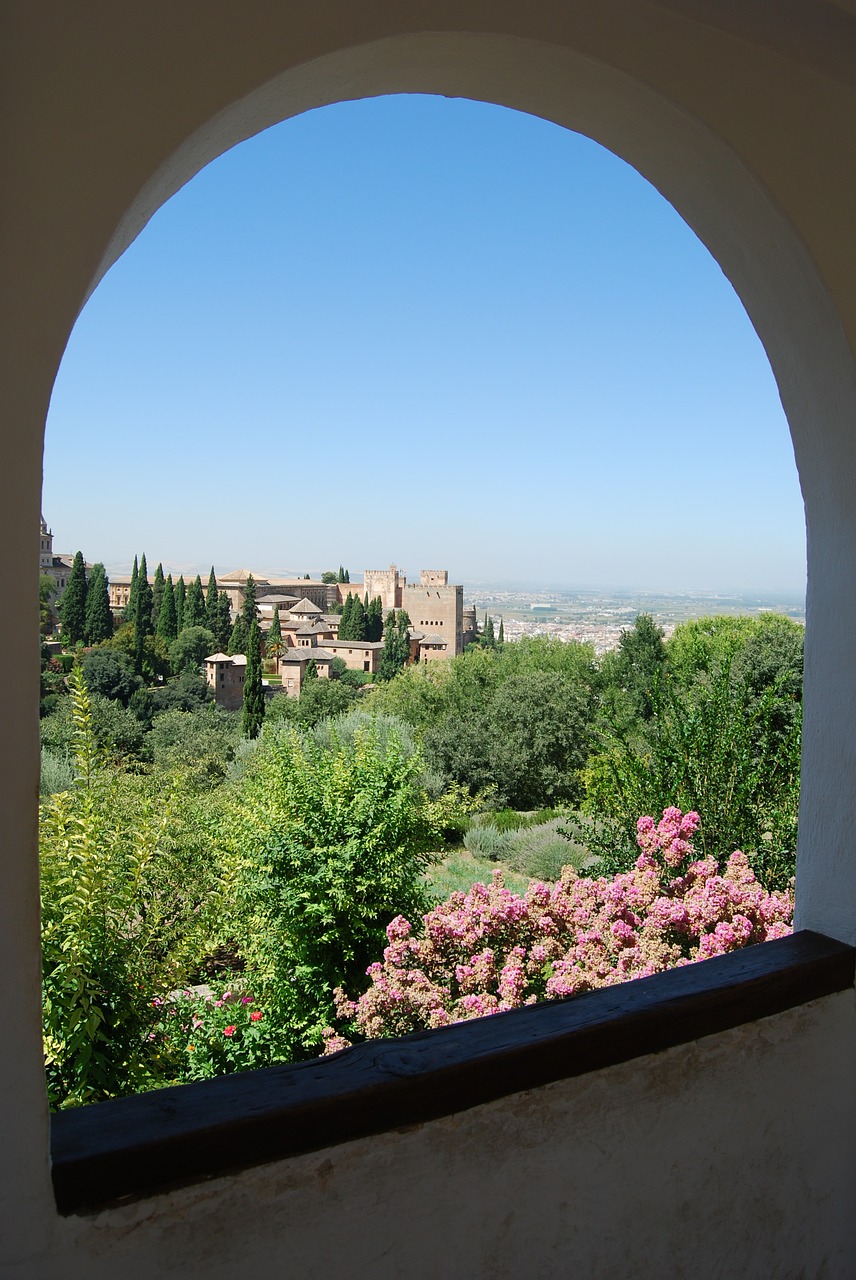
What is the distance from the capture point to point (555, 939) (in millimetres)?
2977

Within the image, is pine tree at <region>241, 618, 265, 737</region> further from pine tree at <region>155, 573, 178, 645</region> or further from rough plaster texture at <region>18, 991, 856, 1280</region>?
rough plaster texture at <region>18, 991, 856, 1280</region>

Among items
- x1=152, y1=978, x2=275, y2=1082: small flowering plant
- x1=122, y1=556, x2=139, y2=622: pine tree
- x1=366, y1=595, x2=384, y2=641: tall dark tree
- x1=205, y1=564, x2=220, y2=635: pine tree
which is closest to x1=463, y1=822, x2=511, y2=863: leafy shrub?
x1=152, y1=978, x2=275, y2=1082: small flowering plant

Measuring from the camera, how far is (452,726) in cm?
1856

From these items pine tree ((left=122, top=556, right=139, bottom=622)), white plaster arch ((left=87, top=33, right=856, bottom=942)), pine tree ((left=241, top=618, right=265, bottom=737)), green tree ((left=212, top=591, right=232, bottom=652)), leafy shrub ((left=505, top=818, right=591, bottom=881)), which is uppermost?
white plaster arch ((left=87, top=33, right=856, bottom=942))

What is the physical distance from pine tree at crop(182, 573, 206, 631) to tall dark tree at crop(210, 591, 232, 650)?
68 centimetres

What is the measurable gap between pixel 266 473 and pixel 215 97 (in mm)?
41292

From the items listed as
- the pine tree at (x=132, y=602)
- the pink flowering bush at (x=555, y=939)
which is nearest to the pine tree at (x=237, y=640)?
the pine tree at (x=132, y=602)

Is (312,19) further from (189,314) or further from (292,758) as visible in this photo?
(189,314)

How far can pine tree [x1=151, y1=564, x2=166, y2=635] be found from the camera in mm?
26391

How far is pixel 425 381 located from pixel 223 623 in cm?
1160

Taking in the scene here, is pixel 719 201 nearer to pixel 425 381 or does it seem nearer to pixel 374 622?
pixel 425 381

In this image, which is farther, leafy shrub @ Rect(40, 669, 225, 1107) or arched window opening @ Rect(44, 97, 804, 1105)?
arched window opening @ Rect(44, 97, 804, 1105)

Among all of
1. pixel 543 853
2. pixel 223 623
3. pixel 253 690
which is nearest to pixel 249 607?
pixel 223 623

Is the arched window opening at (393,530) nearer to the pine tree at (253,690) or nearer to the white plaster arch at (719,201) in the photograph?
the pine tree at (253,690)
